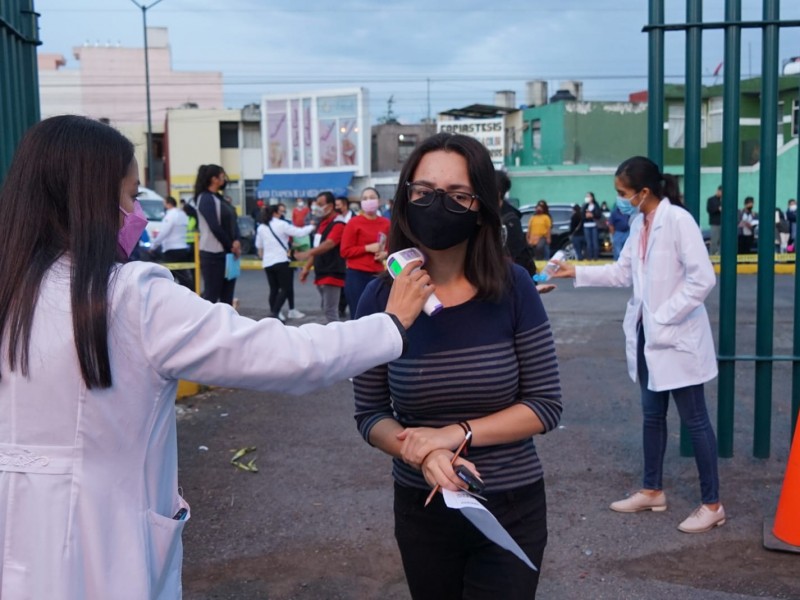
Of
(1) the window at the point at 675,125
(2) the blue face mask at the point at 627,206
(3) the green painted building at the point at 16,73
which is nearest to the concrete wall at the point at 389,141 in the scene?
(1) the window at the point at 675,125

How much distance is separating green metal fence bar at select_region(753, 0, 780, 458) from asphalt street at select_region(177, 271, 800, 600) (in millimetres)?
378

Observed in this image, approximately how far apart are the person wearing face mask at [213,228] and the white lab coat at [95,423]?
27.4ft

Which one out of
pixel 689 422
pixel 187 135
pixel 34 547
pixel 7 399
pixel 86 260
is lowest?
pixel 689 422

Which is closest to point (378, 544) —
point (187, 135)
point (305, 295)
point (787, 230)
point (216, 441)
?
point (216, 441)

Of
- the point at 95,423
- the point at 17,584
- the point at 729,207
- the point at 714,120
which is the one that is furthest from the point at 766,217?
the point at 714,120

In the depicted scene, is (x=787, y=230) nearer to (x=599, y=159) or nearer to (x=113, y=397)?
(x=599, y=159)

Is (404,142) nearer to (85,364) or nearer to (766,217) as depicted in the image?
(766,217)

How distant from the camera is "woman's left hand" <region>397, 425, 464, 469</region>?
2.61 m

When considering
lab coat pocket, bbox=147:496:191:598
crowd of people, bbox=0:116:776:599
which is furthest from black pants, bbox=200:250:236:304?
lab coat pocket, bbox=147:496:191:598

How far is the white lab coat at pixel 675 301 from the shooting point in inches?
201

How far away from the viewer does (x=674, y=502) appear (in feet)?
18.4

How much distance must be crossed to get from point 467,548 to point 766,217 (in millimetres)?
4097

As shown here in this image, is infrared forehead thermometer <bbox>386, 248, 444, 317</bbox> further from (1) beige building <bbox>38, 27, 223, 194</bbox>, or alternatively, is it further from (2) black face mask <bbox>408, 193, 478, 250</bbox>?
(1) beige building <bbox>38, 27, 223, 194</bbox>

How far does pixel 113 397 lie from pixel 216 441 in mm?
5155
